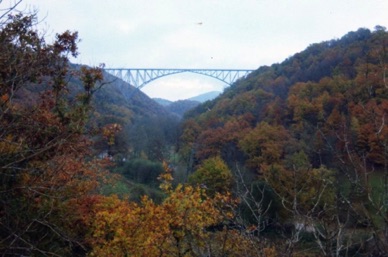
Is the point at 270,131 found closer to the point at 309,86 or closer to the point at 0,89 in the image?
the point at 309,86

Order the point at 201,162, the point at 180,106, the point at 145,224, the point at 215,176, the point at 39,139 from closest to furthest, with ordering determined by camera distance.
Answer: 1. the point at 39,139
2. the point at 145,224
3. the point at 215,176
4. the point at 201,162
5. the point at 180,106

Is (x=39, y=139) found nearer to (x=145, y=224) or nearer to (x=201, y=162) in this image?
(x=145, y=224)

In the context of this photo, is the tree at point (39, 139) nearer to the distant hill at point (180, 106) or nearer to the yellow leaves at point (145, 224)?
the yellow leaves at point (145, 224)

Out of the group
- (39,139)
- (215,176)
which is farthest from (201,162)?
(39,139)

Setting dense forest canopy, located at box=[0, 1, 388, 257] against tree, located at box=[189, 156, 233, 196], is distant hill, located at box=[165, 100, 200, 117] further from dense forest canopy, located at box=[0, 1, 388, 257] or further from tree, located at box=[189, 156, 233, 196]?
tree, located at box=[189, 156, 233, 196]

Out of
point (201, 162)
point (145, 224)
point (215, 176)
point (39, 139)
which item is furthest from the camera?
point (201, 162)

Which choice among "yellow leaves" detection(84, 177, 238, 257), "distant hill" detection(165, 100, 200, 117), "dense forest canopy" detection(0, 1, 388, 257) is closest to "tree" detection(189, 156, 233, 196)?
"dense forest canopy" detection(0, 1, 388, 257)

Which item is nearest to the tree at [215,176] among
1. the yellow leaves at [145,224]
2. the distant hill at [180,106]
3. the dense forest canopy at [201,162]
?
the dense forest canopy at [201,162]

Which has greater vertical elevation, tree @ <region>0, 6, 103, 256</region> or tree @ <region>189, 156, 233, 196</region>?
tree @ <region>0, 6, 103, 256</region>
